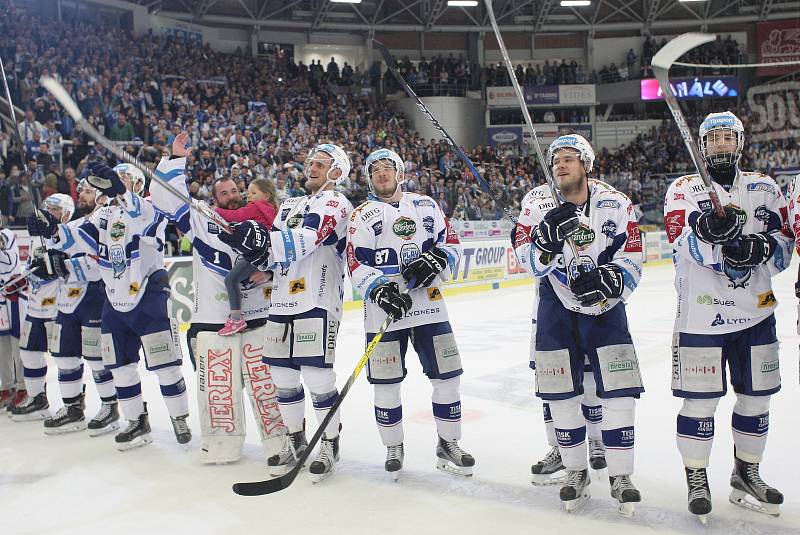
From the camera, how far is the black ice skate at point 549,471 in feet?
12.5

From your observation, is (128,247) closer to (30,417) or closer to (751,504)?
(30,417)

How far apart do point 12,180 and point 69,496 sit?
24.9 feet

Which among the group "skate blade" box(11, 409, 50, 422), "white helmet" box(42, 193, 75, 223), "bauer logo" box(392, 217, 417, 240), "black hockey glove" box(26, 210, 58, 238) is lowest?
"skate blade" box(11, 409, 50, 422)

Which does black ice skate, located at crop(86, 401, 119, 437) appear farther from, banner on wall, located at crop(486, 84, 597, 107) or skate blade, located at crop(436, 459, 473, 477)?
banner on wall, located at crop(486, 84, 597, 107)

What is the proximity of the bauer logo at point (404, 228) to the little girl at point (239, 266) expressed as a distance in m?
0.92

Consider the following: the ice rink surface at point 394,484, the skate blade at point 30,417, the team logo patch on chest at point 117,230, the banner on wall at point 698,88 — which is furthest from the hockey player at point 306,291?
the banner on wall at point 698,88

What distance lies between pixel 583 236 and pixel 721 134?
2.40 ft

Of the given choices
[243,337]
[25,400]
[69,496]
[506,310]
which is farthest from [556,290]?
[506,310]

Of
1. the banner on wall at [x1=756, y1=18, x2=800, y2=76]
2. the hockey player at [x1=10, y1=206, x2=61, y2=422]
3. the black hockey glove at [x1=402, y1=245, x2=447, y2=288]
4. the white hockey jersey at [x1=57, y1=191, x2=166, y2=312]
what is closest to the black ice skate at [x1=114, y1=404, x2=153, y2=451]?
the white hockey jersey at [x1=57, y1=191, x2=166, y2=312]

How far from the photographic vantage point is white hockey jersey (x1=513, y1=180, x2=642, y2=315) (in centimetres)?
336

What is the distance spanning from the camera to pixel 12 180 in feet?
33.8

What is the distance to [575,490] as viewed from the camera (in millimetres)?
3424

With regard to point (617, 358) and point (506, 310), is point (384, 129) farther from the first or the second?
point (617, 358)

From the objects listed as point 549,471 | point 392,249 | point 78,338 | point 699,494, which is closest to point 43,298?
point 78,338
